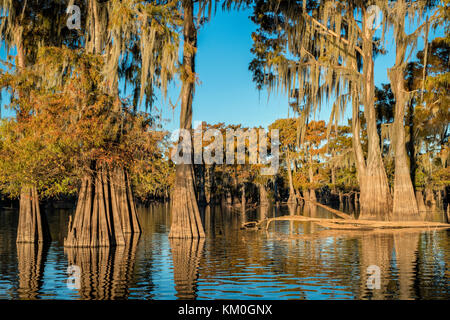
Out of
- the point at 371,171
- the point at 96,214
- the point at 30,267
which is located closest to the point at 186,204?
the point at 96,214

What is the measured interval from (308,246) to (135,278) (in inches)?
337

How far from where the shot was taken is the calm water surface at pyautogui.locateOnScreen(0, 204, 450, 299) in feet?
35.5

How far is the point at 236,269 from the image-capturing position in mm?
14258

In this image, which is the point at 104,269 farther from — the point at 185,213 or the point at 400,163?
the point at 400,163

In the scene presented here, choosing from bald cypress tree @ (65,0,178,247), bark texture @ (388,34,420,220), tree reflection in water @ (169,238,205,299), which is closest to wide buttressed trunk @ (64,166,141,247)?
bald cypress tree @ (65,0,178,247)

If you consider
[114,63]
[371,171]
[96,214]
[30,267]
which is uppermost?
[114,63]

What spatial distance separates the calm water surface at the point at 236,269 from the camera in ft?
35.5

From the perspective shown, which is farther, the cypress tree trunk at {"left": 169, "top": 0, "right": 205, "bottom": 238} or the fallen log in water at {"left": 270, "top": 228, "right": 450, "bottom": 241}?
the fallen log in water at {"left": 270, "top": 228, "right": 450, "bottom": 241}

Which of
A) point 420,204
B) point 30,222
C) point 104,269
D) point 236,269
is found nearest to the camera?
point 236,269

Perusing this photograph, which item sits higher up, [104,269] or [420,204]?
[420,204]

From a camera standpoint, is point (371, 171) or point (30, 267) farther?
point (371, 171)

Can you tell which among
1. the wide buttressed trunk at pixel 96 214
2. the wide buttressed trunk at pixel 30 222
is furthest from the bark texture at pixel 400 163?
the wide buttressed trunk at pixel 30 222

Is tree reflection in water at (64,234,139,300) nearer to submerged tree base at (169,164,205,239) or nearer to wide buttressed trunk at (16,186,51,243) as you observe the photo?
submerged tree base at (169,164,205,239)

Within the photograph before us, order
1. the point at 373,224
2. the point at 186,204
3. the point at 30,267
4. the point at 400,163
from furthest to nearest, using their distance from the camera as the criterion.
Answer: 1. the point at 400,163
2. the point at 373,224
3. the point at 186,204
4. the point at 30,267
